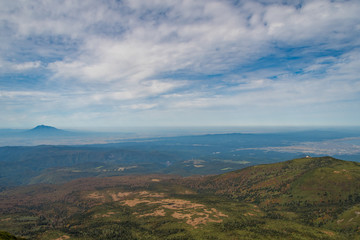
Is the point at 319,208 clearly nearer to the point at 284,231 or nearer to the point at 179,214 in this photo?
the point at 284,231

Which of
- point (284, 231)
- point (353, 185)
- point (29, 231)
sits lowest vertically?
point (29, 231)

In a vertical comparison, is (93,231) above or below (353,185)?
below

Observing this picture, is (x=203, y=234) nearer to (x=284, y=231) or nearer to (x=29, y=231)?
(x=284, y=231)

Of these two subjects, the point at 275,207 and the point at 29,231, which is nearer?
the point at 29,231

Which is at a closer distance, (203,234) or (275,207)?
(203,234)

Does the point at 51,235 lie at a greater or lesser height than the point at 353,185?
lesser

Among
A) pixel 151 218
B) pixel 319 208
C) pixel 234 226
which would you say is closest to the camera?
pixel 234 226

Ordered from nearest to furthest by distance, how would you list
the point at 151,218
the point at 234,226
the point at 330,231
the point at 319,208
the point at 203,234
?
1. the point at 330,231
2. the point at 203,234
3. the point at 234,226
4. the point at 319,208
5. the point at 151,218

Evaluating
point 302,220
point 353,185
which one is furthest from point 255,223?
point 353,185

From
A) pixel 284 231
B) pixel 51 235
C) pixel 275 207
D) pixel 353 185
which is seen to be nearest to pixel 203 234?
pixel 284 231
